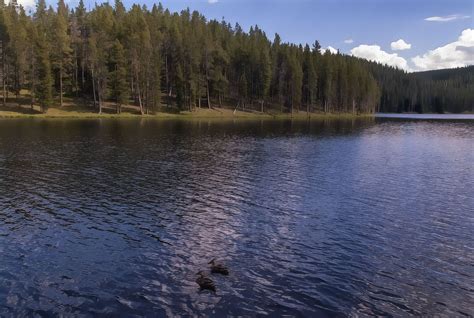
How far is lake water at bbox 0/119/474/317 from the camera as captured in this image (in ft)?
52.3

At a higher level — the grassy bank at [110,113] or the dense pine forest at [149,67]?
the dense pine forest at [149,67]

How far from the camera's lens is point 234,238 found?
22.9 meters

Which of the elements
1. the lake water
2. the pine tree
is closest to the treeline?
the pine tree

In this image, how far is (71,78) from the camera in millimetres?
→ 130250

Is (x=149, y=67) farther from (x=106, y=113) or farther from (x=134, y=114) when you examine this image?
(x=106, y=113)

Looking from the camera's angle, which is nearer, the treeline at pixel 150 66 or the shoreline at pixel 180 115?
the shoreline at pixel 180 115

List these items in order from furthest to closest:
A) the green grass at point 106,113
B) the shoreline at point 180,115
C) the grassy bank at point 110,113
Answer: the grassy bank at point 110,113 < the green grass at point 106,113 < the shoreline at point 180,115

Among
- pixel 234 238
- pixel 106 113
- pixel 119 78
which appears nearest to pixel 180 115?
pixel 119 78

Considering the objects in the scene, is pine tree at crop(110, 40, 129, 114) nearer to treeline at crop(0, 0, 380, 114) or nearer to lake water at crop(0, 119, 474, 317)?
treeline at crop(0, 0, 380, 114)

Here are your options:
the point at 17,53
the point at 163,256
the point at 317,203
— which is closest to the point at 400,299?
the point at 163,256

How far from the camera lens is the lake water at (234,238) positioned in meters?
15.9

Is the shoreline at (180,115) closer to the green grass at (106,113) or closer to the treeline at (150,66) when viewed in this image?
the green grass at (106,113)

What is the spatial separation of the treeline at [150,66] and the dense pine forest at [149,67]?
318 millimetres

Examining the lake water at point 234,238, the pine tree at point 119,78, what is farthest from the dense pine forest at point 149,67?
the lake water at point 234,238
